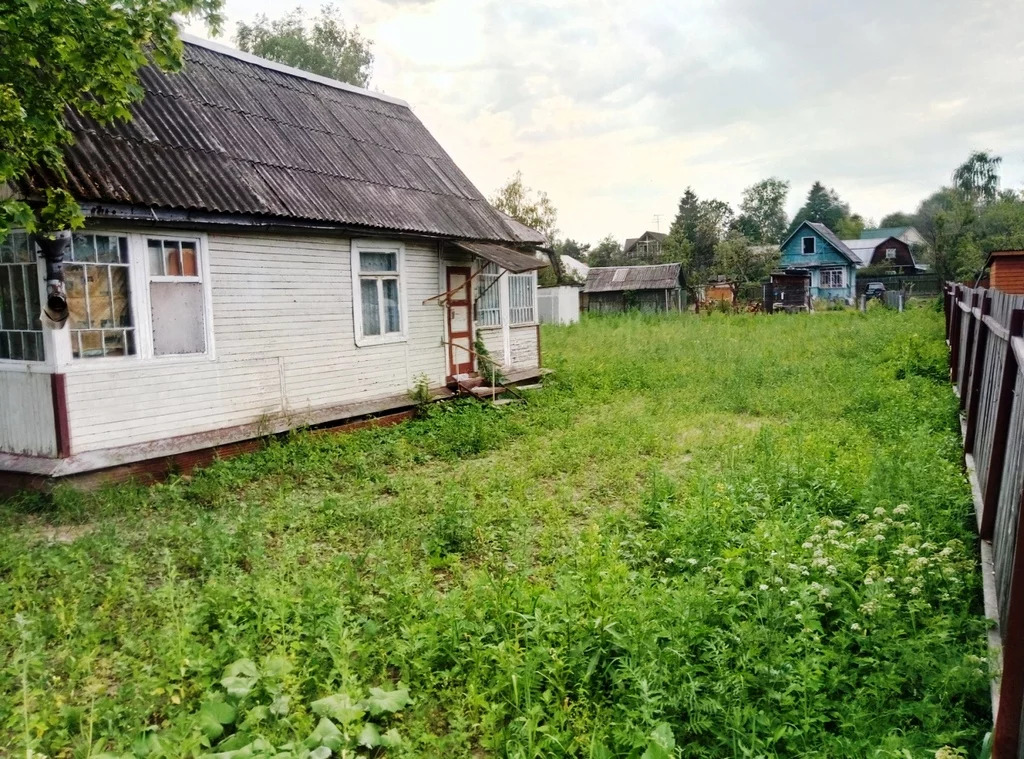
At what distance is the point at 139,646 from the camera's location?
394cm

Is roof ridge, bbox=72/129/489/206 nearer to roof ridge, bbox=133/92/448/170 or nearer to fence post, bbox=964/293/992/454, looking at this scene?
roof ridge, bbox=133/92/448/170

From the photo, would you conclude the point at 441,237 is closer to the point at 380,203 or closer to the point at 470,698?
the point at 380,203

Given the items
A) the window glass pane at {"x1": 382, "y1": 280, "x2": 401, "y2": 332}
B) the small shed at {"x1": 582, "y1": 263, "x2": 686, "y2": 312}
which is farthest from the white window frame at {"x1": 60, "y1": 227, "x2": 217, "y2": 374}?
the small shed at {"x1": 582, "y1": 263, "x2": 686, "y2": 312}

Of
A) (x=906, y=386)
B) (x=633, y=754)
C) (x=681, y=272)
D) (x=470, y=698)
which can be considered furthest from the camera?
(x=681, y=272)

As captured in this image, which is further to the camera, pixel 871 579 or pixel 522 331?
pixel 522 331

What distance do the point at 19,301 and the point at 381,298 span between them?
4795mm

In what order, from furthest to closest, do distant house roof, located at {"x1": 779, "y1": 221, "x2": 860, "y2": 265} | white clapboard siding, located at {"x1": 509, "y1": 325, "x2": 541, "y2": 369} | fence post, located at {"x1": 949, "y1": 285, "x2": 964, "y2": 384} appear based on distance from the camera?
distant house roof, located at {"x1": 779, "y1": 221, "x2": 860, "y2": 265}
white clapboard siding, located at {"x1": 509, "y1": 325, "x2": 541, "y2": 369}
fence post, located at {"x1": 949, "y1": 285, "x2": 964, "y2": 384}

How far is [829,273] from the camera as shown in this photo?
4497 centimetres

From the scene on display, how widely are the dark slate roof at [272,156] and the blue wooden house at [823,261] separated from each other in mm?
36044

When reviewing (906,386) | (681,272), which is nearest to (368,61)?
(681,272)

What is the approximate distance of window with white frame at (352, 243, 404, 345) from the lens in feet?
34.6

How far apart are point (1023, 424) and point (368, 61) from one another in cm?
3880

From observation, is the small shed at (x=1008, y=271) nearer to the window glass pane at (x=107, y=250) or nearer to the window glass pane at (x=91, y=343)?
the window glass pane at (x=107, y=250)

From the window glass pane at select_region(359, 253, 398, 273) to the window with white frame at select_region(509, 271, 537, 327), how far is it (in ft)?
10.2
